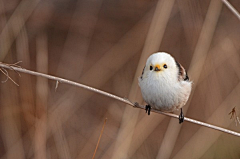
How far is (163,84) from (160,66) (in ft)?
0.38

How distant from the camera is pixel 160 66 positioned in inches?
90.1

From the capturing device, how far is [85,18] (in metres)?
4.91

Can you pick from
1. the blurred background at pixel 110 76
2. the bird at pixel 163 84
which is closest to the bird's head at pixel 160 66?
the bird at pixel 163 84

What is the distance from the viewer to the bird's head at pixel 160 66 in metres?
2.29

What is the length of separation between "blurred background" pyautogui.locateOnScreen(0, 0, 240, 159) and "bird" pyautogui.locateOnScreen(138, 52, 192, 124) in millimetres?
314

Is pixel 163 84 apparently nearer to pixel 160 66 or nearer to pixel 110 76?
pixel 160 66

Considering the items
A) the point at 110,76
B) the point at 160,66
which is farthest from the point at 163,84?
the point at 110,76

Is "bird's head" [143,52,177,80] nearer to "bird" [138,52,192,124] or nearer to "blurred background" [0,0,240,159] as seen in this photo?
"bird" [138,52,192,124]

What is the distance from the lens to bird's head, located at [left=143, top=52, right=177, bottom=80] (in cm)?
229

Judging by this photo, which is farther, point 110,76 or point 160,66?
point 110,76

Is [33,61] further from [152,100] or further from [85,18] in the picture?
[152,100]

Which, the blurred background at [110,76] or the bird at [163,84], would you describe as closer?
the bird at [163,84]

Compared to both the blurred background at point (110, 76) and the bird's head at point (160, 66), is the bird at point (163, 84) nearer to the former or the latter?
the bird's head at point (160, 66)

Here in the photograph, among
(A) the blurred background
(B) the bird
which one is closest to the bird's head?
(B) the bird
